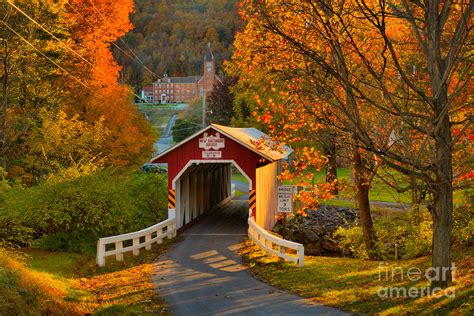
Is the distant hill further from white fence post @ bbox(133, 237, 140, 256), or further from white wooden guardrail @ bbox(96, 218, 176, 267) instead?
white fence post @ bbox(133, 237, 140, 256)

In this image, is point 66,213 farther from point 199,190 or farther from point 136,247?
point 199,190

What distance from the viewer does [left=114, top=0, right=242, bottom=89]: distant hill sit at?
160438mm

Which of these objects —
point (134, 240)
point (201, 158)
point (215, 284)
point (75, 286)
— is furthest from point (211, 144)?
point (75, 286)

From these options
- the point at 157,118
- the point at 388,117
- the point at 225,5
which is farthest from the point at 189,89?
the point at 388,117

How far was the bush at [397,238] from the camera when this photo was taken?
52.7 feet

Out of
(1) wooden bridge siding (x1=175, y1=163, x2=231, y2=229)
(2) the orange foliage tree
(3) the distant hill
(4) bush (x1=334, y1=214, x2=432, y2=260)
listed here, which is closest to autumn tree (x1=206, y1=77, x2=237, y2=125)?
Result: (1) wooden bridge siding (x1=175, y1=163, x2=231, y2=229)

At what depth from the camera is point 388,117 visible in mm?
13680

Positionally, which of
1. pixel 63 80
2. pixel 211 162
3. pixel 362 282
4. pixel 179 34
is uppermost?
pixel 179 34

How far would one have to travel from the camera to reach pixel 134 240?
1800 cm

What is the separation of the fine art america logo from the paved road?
3.29 m

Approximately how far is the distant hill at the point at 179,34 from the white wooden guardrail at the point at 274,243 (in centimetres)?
13406

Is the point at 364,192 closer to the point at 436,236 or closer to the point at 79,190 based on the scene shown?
the point at 436,236

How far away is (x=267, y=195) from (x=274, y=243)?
6.45m

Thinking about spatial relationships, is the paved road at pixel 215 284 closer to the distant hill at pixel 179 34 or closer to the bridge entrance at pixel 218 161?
the bridge entrance at pixel 218 161
